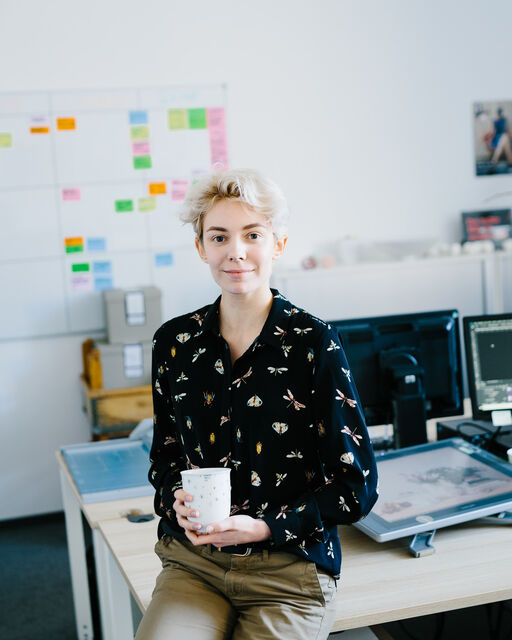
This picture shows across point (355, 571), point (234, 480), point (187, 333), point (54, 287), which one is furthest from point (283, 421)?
point (54, 287)

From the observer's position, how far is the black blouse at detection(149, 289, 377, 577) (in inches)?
53.7

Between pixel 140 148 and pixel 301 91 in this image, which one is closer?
pixel 140 148

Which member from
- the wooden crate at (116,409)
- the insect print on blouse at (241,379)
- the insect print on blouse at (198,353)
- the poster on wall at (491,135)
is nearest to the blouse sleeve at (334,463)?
the insect print on blouse at (241,379)

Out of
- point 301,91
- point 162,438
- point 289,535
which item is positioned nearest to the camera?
point 289,535

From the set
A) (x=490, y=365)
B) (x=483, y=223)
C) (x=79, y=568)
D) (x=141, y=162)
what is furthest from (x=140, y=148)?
(x=490, y=365)

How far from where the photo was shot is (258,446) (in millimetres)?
1398

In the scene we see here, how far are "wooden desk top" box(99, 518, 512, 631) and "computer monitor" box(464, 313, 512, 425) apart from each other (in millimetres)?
465

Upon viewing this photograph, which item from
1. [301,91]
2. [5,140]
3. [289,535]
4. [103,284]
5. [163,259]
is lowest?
[289,535]

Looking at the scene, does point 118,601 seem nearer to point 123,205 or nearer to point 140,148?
point 123,205

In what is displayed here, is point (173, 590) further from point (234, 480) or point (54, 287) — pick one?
point (54, 287)

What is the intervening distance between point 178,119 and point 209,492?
10.2 feet

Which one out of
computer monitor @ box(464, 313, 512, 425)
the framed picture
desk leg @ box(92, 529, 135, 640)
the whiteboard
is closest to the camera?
desk leg @ box(92, 529, 135, 640)

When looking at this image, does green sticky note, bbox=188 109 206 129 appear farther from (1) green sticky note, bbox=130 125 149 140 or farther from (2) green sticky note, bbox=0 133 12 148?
(2) green sticky note, bbox=0 133 12 148

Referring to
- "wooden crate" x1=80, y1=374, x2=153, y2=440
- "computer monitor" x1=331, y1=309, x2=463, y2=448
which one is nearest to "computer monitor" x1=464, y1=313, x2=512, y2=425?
"computer monitor" x1=331, y1=309, x2=463, y2=448
